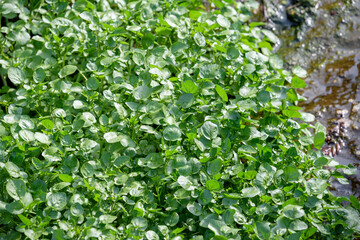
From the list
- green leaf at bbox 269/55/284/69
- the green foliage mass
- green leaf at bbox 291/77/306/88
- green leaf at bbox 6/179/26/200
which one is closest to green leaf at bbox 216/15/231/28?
the green foliage mass

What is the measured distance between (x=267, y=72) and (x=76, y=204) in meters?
1.37

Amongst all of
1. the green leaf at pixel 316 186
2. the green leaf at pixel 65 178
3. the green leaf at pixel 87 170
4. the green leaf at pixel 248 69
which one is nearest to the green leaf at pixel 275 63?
the green leaf at pixel 248 69

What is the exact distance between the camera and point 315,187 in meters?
1.90

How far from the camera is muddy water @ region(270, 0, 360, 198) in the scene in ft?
8.38

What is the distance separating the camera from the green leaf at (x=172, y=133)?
6.38ft

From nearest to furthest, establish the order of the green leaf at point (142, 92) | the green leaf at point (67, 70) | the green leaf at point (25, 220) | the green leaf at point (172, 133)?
the green leaf at point (25, 220) → the green leaf at point (172, 133) → the green leaf at point (142, 92) → the green leaf at point (67, 70)

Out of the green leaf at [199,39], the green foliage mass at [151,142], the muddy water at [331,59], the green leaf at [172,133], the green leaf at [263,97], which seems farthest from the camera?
the muddy water at [331,59]

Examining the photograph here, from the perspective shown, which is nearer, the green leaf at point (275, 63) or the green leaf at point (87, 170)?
the green leaf at point (87, 170)

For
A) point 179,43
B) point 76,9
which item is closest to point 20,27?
point 76,9

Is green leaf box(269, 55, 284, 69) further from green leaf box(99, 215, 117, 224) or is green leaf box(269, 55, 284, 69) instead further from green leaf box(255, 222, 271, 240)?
green leaf box(99, 215, 117, 224)

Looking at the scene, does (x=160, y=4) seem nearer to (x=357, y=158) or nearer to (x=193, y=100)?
(x=193, y=100)

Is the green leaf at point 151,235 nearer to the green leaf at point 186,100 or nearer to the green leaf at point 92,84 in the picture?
the green leaf at point 186,100

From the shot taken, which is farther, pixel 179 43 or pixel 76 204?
pixel 179 43

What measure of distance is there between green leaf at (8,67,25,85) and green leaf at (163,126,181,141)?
885 mm
